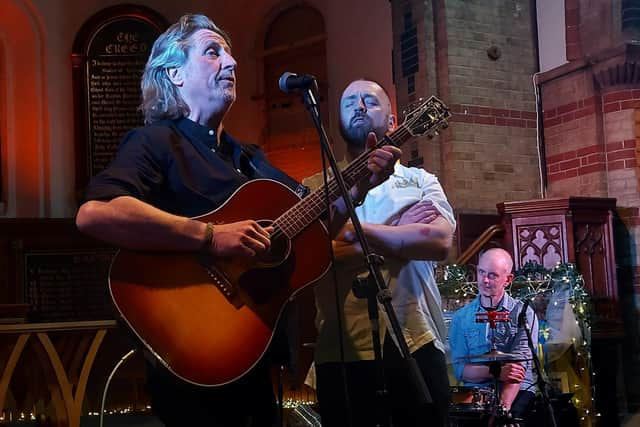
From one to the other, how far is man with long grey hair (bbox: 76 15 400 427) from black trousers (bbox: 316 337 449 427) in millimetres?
555

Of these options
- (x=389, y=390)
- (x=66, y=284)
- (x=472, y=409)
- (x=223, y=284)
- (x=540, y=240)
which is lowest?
(x=472, y=409)

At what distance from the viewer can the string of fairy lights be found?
6.90 metres

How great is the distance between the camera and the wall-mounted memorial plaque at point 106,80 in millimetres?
10008

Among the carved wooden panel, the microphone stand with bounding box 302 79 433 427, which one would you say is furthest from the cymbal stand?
the microphone stand with bounding box 302 79 433 427

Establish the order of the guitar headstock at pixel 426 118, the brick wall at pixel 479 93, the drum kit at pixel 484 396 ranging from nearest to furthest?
the guitar headstock at pixel 426 118 → the drum kit at pixel 484 396 → the brick wall at pixel 479 93

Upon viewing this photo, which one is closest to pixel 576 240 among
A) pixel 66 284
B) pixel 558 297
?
pixel 558 297

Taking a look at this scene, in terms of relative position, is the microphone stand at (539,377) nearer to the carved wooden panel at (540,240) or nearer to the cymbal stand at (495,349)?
the cymbal stand at (495,349)

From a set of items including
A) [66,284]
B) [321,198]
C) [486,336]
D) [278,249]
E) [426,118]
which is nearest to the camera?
[278,249]

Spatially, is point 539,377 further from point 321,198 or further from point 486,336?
point 321,198

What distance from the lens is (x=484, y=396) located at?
18.9 feet

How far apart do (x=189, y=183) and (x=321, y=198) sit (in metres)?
0.42

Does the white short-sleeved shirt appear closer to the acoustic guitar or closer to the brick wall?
the acoustic guitar

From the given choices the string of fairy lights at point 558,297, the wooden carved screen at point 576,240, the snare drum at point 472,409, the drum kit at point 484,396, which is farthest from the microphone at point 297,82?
the wooden carved screen at point 576,240

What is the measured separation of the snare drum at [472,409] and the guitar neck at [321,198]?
9.85 ft
